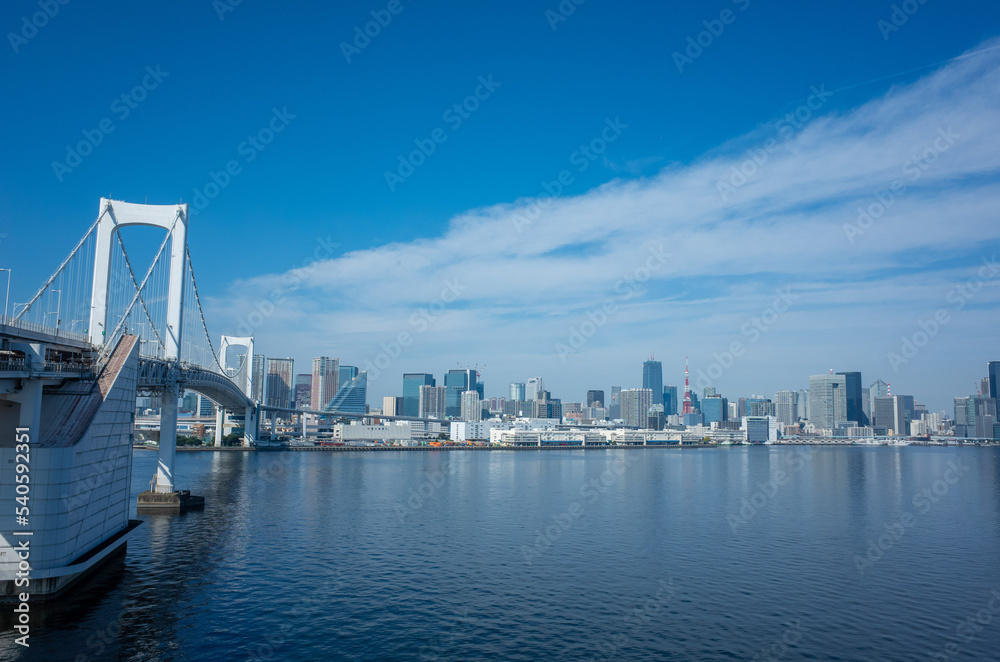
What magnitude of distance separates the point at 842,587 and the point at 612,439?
122m

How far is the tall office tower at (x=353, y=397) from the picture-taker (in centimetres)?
18412

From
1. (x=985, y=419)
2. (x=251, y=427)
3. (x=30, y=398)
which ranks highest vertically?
(x=30, y=398)

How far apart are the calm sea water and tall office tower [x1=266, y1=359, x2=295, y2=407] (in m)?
147

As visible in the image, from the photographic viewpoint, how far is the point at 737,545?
23906 millimetres

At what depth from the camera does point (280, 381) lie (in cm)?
17725

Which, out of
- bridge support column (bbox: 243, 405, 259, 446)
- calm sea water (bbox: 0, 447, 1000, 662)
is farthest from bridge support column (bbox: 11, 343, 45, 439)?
bridge support column (bbox: 243, 405, 259, 446)

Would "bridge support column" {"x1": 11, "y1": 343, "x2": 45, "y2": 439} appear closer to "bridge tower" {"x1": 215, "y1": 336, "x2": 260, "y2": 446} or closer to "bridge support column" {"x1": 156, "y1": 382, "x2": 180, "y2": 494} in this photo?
"bridge support column" {"x1": 156, "y1": 382, "x2": 180, "y2": 494}

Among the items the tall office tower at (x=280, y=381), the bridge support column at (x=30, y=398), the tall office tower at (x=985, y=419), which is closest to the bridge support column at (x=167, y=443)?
the bridge support column at (x=30, y=398)

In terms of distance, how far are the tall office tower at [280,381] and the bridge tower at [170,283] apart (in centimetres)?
14777

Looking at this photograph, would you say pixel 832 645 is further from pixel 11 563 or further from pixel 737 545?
pixel 11 563

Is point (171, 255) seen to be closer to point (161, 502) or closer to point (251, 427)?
point (161, 502)

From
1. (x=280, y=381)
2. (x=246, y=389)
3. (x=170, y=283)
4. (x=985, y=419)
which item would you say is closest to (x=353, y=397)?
(x=280, y=381)

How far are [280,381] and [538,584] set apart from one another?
17122cm

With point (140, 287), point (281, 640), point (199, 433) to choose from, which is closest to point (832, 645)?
point (281, 640)
